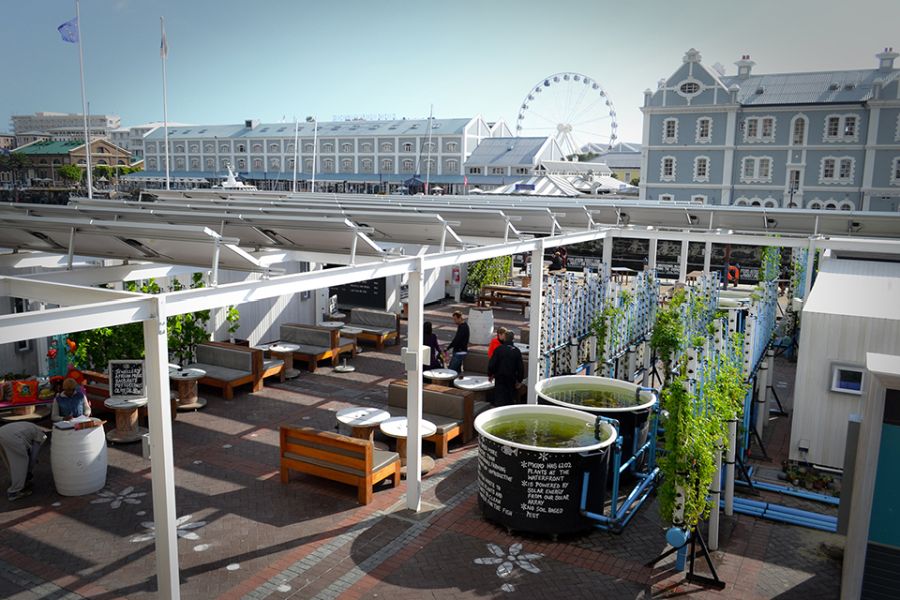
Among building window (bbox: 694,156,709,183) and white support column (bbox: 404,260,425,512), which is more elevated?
building window (bbox: 694,156,709,183)

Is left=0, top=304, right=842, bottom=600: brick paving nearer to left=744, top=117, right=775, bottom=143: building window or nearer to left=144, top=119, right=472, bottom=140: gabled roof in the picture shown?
left=744, top=117, right=775, bottom=143: building window

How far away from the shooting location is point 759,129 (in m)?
50.0

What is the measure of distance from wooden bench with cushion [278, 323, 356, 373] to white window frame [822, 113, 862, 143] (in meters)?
44.1

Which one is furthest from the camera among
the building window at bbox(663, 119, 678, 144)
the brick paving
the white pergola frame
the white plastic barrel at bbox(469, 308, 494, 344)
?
the building window at bbox(663, 119, 678, 144)

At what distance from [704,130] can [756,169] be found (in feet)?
14.8

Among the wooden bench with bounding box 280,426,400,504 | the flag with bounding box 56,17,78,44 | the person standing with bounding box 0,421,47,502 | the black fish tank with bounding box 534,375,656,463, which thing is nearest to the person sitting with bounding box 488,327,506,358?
the black fish tank with bounding box 534,375,656,463

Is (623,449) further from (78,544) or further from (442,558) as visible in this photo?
(78,544)

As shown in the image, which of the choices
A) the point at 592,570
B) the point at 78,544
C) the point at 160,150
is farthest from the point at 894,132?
the point at 160,150

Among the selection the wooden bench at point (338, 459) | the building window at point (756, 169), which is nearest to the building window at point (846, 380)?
the wooden bench at point (338, 459)

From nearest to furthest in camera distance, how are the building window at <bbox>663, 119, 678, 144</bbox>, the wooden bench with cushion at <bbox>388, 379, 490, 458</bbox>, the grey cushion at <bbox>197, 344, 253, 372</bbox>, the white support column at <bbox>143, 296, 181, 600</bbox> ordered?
1. the white support column at <bbox>143, 296, 181, 600</bbox>
2. the wooden bench with cushion at <bbox>388, 379, 490, 458</bbox>
3. the grey cushion at <bbox>197, 344, 253, 372</bbox>
4. the building window at <bbox>663, 119, 678, 144</bbox>

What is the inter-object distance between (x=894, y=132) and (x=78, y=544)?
5151 centimetres

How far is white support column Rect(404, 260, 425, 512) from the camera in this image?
8570 millimetres

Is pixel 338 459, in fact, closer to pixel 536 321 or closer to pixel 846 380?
Answer: pixel 536 321

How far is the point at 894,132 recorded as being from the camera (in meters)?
45.7
